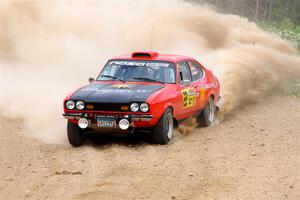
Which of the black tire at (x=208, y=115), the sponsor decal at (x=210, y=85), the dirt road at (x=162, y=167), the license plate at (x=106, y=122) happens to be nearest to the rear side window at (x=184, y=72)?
the sponsor decal at (x=210, y=85)

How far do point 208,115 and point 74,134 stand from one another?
10.9 feet

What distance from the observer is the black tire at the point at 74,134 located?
10016 millimetres

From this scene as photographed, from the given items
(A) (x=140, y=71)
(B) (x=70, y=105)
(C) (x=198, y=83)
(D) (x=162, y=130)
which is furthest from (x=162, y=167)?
(C) (x=198, y=83)

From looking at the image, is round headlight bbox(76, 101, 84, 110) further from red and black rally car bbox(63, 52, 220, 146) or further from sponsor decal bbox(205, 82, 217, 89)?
sponsor decal bbox(205, 82, 217, 89)

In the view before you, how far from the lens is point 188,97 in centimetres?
1117

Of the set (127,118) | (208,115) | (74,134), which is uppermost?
(127,118)

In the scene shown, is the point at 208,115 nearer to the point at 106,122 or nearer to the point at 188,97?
the point at 188,97

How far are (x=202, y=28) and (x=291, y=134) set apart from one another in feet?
31.9

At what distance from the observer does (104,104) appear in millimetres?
9789

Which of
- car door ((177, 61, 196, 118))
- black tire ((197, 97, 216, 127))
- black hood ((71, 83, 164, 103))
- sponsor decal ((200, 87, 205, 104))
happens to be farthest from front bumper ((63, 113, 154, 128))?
black tire ((197, 97, 216, 127))

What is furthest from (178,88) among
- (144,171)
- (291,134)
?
(144,171)

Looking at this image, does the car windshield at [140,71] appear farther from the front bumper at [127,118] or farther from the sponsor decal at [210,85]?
the sponsor decal at [210,85]

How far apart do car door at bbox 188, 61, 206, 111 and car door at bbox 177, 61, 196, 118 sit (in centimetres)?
14

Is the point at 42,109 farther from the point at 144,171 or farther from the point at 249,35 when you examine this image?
the point at 249,35
